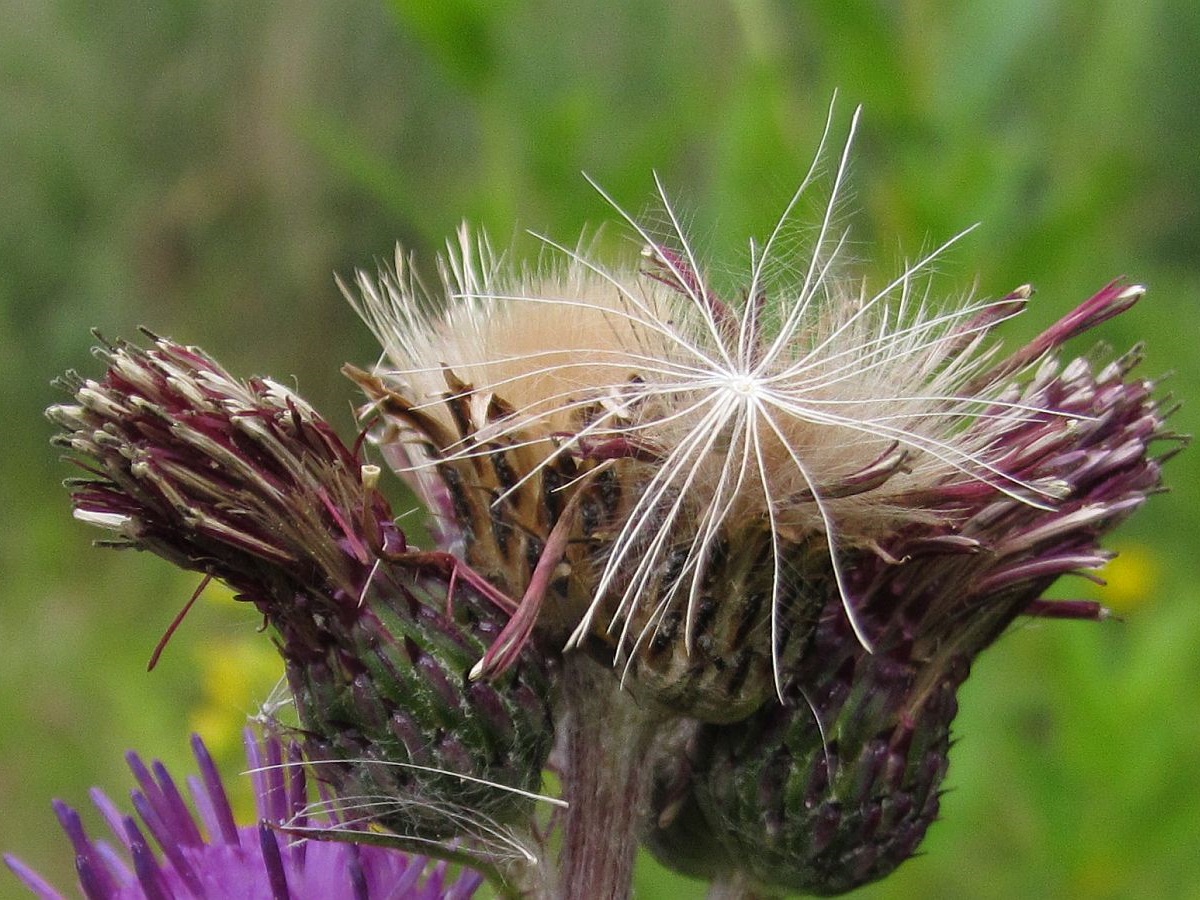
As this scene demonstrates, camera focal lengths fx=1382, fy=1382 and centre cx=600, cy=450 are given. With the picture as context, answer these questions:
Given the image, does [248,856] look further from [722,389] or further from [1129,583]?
[1129,583]

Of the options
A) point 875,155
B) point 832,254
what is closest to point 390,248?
point 875,155

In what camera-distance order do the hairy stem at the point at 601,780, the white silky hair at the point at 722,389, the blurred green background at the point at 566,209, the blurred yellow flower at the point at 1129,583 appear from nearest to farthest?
the white silky hair at the point at 722,389 → the hairy stem at the point at 601,780 → the blurred green background at the point at 566,209 → the blurred yellow flower at the point at 1129,583

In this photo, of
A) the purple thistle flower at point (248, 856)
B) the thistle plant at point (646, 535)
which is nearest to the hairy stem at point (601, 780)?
the thistle plant at point (646, 535)

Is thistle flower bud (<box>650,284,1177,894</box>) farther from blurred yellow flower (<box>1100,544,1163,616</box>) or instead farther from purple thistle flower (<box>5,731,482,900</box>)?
blurred yellow flower (<box>1100,544,1163,616</box>)

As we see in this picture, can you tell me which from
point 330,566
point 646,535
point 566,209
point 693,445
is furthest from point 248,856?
point 566,209

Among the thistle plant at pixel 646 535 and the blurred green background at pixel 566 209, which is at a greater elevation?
the blurred green background at pixel 566 209

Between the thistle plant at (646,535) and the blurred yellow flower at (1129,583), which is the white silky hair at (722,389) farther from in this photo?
the blurred yellow flower at (1129,583)

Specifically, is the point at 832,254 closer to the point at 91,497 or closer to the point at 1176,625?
the point at 91,497
